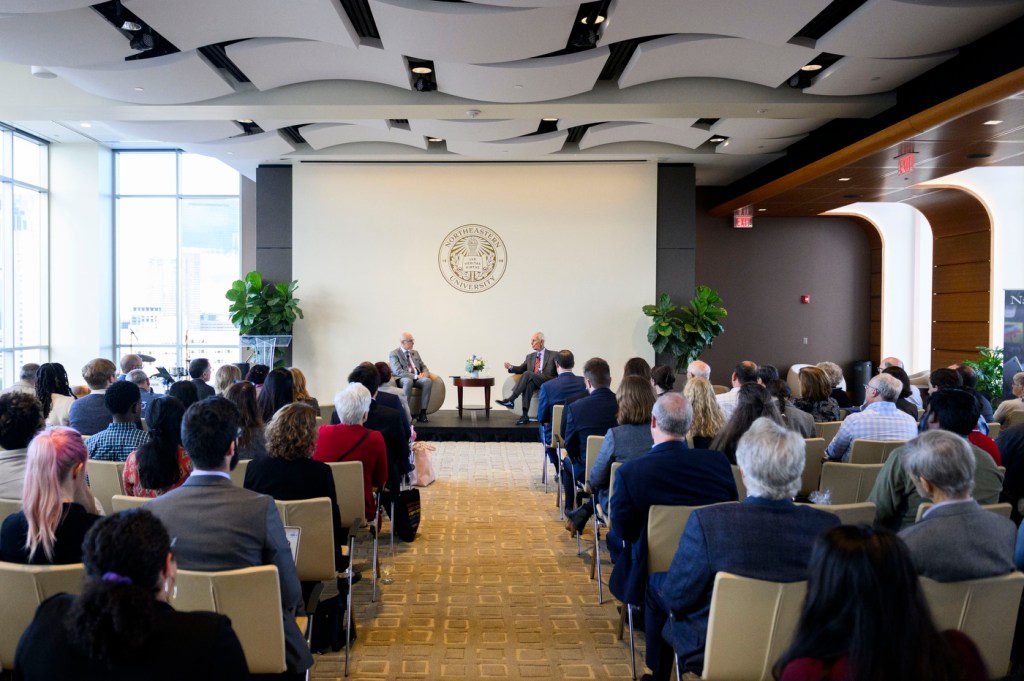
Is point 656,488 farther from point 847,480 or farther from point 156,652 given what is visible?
point 156,652

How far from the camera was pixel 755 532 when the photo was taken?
245cm

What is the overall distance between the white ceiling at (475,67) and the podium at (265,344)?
114 inches

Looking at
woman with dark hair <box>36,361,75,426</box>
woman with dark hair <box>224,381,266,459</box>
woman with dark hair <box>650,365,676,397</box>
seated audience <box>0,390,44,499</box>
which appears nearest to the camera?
seated audience <box>0,390,44,499</box>

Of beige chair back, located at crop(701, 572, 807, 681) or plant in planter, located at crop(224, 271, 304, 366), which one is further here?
plant in planter, located at crop(224, 271, 304, 366)

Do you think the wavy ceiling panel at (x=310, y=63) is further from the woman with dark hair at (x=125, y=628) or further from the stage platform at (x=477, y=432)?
the woman with dark hair at (x=125, y=628)

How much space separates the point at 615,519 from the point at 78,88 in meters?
7.87

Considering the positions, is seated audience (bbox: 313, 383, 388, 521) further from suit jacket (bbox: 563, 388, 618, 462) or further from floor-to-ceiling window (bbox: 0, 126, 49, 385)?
floor-to-ceiling window (bbox: 0, 126, 49, 385)

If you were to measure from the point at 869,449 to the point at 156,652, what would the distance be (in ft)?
14.0

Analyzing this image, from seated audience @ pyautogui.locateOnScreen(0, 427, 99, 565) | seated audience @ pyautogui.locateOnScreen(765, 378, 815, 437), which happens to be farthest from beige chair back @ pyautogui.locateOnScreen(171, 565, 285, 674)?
seated audience @ pyautogui.locateOnScreen(765, 378, 815, 437)

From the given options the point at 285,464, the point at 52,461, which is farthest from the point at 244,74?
the point at 52,461

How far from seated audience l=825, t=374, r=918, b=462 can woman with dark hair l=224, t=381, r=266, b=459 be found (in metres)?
3.54

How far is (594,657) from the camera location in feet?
12.6

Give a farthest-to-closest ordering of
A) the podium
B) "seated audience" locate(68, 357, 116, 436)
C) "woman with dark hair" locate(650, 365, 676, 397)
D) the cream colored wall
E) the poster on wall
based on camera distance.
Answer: the cream colored wall, the podium, the poster on wall, "woman with dark hair" locate(650, 365, 676, 397), "seated audience" locate(68, 357, 116, 436)

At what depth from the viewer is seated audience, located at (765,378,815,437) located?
16.8 ft
